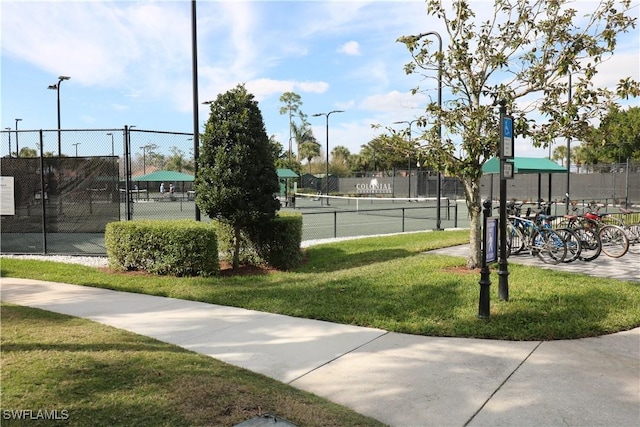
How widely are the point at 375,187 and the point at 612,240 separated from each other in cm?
3840

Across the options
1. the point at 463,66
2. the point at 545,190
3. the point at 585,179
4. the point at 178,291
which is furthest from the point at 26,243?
the point at 545,190

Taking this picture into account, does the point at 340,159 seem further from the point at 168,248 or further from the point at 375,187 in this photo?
the point at 168,248

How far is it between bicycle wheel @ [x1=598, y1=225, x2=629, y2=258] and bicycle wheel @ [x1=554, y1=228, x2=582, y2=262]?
4.55 ft

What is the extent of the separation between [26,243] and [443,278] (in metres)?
10.5

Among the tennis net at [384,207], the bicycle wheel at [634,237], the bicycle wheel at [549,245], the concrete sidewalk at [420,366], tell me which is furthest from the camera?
the tennis net at [384,207]

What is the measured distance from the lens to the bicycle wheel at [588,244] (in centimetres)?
1070

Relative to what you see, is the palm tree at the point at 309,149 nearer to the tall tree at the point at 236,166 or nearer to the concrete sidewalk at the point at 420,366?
the tall tree at the point at 236,166

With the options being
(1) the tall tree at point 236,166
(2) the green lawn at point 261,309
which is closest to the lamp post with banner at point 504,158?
(2) the green lawn at point 261,309

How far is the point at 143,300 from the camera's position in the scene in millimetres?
7277

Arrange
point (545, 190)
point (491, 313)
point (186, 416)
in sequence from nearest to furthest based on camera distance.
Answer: point (186, 416)
point (491, 313)
point (545, 190)

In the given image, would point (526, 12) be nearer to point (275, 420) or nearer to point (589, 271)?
point (589, 271)

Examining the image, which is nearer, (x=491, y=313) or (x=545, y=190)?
(x=491, y=313)

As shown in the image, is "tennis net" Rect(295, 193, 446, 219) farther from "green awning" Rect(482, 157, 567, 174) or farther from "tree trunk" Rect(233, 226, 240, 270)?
"tree trunk" Rect(233, 226, 240, 270)

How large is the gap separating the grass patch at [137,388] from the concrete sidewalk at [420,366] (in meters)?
0.33
